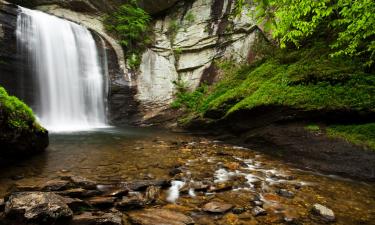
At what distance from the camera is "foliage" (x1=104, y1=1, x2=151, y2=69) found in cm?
1714

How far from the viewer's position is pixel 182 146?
7.74 meters

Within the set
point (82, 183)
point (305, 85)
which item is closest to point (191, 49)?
point (305, 85)

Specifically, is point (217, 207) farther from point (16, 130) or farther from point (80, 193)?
point (16, 130)

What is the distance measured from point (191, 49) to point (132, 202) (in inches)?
589

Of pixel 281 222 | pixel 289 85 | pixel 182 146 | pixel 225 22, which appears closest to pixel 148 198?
pixel 281 222

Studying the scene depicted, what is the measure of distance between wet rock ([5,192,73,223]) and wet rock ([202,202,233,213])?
5.22 feet

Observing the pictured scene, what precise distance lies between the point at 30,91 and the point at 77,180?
1075 centimetres

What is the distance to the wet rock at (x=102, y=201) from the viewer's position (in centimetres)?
309

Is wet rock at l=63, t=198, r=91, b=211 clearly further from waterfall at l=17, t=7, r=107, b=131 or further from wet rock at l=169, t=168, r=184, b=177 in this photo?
waterfall at l=17, t=7, r=107, b=131

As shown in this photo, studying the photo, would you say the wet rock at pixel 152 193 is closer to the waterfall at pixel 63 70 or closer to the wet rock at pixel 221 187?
the wet rock at pixel 221 187

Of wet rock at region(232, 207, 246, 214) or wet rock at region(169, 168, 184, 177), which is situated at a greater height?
wet rock at region(169, 168, 184, 177)

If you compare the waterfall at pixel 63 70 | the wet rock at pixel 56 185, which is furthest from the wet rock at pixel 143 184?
the waterfall at pixel 63 70

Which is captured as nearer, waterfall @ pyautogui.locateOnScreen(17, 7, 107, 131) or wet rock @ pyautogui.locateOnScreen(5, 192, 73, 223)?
wet rock @ pyautogui.locateOnScreen(5, 192, 73, 223)

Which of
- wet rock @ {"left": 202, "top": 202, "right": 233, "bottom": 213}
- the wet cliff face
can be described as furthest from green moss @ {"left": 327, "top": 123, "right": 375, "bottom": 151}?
the wet cliff face
